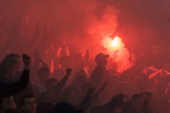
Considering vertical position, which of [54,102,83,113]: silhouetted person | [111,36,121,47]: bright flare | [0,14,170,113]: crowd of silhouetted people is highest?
[111,36,121,47]: bright flare

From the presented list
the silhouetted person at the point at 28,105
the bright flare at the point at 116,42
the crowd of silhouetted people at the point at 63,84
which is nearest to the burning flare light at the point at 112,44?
the bright flare at the point at 116,42

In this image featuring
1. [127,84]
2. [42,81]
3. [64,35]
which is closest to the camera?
[42,81]

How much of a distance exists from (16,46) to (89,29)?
5297mm

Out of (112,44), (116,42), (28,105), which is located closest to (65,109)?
(28,105)

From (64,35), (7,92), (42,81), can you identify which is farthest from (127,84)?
(64,35)

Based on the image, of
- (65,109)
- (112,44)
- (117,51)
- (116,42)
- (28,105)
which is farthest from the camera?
(116,42)

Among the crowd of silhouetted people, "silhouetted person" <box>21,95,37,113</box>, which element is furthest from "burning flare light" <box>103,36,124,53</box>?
"silhouetted person" <box>21,95,37,113</box>

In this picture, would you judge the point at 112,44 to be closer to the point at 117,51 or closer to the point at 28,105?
the point at 117,51

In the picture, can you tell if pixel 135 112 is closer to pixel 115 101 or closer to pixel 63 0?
pixel 115 101

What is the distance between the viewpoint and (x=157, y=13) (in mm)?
16266

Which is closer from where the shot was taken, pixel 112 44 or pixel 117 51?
pixel 117 51

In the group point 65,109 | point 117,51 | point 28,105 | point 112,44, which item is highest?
point 112,44

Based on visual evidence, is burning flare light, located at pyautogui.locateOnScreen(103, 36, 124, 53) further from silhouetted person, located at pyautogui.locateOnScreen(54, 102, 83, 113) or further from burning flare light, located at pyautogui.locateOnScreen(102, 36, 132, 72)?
silhouetted person, located at pyautogui.locateOnScreen(54, 102, 83, 113)

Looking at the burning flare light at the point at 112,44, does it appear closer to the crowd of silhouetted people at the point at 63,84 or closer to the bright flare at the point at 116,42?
the bright flare at the point at 116,42
